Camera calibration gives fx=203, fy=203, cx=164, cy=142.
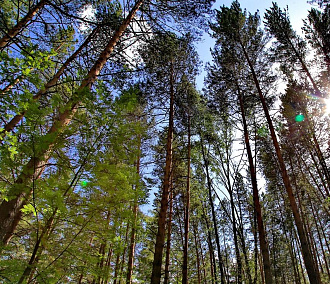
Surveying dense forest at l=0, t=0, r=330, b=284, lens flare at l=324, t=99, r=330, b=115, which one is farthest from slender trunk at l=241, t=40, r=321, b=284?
lens flare at l=324, t=99, r=330, b=115

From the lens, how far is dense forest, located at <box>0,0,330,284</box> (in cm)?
253

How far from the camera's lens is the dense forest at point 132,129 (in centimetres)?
253


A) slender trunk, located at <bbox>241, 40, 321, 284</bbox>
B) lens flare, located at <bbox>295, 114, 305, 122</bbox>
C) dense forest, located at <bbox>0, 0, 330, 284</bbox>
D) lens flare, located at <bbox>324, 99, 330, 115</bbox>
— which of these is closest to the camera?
dense forest, located at <bbox>0, 0, 330, 284</bbox>

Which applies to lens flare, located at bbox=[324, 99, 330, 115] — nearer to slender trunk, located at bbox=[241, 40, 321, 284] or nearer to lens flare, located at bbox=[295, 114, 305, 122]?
lens flare, located at bbox=[295, 114, 305, 122]

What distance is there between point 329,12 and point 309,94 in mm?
4146

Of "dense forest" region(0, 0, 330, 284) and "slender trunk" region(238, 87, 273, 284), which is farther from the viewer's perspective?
"slender trunk" region(238, 87, 273, 284)

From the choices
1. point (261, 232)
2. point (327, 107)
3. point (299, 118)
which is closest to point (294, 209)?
point (261, 232)

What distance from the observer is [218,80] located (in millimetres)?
9664

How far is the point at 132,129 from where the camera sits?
307 centimetres

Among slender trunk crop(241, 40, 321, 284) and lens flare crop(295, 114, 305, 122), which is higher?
lens flare crop(295, 114, 305, 122)

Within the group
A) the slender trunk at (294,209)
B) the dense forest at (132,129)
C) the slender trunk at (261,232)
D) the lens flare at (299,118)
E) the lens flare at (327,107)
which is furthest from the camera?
the lens flare at (299,118)

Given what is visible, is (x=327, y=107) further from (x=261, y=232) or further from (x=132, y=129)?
(x=132, y=129)

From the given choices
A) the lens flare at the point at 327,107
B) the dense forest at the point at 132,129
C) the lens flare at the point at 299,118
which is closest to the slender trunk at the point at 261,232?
the dense forest at the point at 132,129

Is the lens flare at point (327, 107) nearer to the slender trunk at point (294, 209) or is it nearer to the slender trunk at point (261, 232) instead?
the slender trunk at point (294, 209)
